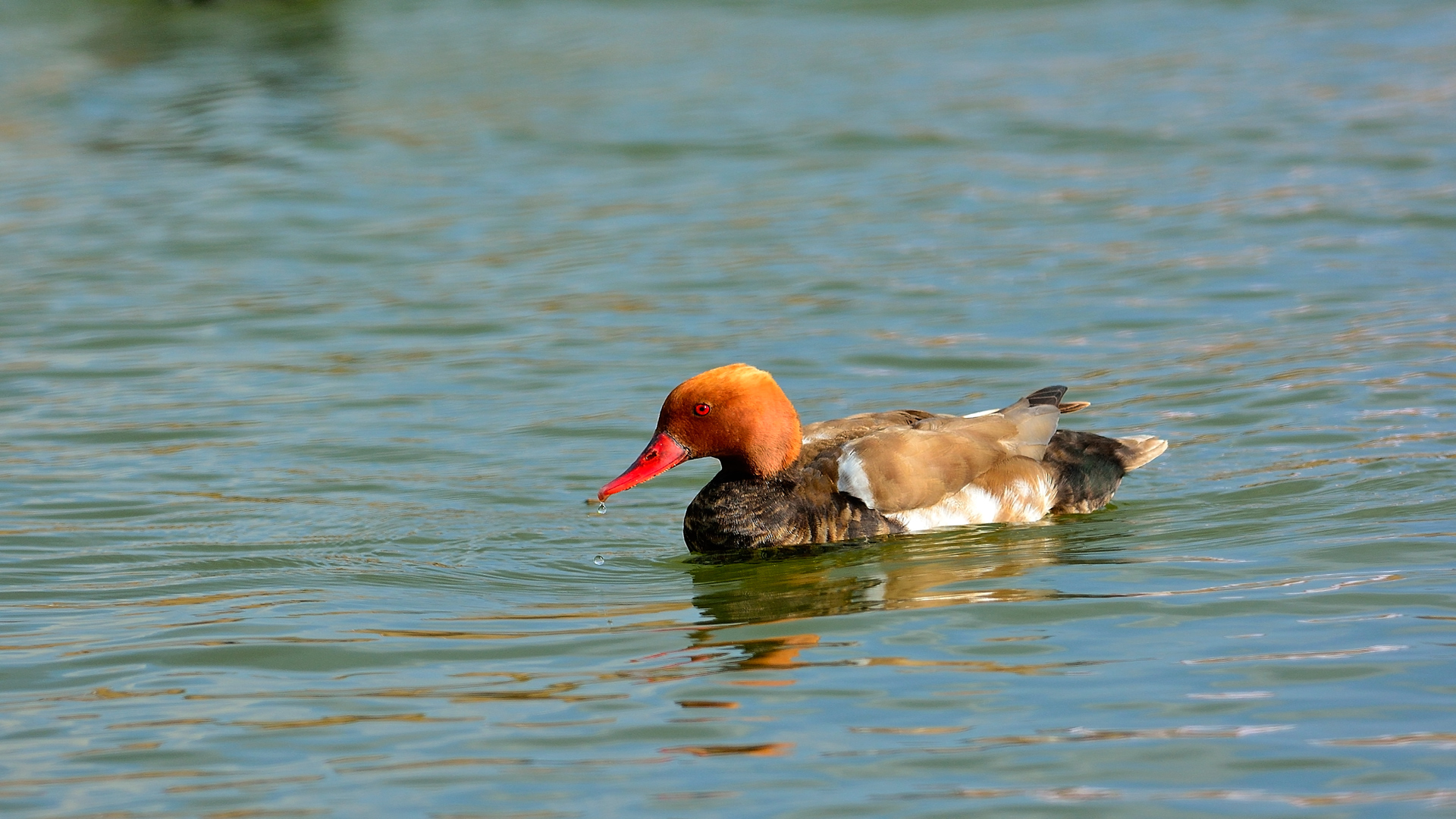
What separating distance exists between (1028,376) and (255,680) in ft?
19.0

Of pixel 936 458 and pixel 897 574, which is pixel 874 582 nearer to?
pixel 897 574

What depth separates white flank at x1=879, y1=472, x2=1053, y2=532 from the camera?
7.73 m

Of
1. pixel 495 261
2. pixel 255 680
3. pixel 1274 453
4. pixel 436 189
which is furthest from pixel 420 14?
pixel 255 680

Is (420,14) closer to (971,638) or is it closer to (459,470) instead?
(459,470)

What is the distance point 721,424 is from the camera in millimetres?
7566

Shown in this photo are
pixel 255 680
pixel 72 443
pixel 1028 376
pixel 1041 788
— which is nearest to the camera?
pixel 1041 788

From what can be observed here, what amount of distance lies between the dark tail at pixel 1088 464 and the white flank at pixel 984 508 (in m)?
0.10

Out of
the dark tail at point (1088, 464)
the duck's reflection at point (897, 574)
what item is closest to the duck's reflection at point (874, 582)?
the duck's reflection at point (897, 574)

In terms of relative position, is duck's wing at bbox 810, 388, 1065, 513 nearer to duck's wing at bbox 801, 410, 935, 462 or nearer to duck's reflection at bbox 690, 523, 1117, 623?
duck's wing at bbox 801, 410, 935, 462

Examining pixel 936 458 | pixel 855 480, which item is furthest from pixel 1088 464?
pixel 855 480

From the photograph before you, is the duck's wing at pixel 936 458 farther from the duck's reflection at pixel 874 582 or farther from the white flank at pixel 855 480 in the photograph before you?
the duck's reflection at pixel 874 582

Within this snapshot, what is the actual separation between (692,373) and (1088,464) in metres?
3.43

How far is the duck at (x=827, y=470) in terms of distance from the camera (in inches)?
297

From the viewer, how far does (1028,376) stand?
10555 millimetres
